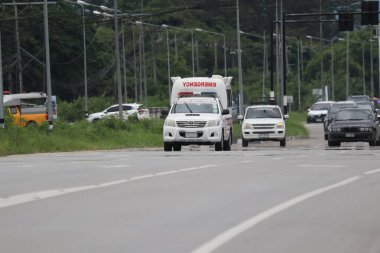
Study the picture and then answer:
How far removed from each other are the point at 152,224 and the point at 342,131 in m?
29.7

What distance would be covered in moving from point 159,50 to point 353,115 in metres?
89.2

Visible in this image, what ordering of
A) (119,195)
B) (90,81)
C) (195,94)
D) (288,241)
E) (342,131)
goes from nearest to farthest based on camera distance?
(288,241)
(119,195)
(342,131)
(195,94)
(90,81)

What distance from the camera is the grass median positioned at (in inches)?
1528

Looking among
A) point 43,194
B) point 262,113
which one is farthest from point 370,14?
point 43,194

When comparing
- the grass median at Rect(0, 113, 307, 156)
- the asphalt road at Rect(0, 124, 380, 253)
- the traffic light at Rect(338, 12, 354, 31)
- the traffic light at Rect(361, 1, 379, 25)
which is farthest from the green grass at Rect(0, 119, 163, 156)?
the asphalt road at Rect(0, 124, 380, 253)

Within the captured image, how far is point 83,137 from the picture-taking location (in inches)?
1778

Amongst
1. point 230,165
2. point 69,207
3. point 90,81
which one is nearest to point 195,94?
point 230,165

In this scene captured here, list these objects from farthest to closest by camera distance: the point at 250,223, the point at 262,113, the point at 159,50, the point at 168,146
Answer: the point at 159,50 < the point at 262,113 < the point at 168,146 < the point at 250,223

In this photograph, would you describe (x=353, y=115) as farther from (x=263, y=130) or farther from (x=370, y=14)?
(x=370, y=14)

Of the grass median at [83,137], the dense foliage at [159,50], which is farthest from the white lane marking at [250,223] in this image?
the dense foliage at [159,50]

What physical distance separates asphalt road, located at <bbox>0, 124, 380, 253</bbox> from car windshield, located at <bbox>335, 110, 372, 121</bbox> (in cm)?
1964

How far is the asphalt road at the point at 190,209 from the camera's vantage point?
12.0 metres

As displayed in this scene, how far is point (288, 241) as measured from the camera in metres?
12.1

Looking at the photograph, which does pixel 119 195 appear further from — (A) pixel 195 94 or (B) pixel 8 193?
(A) pixel 195 94
